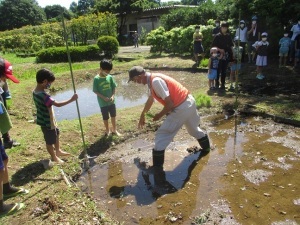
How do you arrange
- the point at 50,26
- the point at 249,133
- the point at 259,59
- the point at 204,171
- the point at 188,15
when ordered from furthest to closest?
the point at 50,26 < the point at 188,15 < the point at 259,59 < the point at 249,133 < the point at 204,171

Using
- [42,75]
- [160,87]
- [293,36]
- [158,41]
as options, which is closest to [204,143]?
[160,87]

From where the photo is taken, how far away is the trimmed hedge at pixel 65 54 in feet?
61.8

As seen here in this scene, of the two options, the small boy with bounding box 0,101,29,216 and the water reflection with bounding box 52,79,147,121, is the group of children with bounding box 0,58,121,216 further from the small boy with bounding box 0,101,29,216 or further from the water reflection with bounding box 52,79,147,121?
the water reflection with bounding box 52,79,147,121

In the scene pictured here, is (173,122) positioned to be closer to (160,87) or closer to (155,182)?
(160,87)

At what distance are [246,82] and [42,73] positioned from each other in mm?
7822

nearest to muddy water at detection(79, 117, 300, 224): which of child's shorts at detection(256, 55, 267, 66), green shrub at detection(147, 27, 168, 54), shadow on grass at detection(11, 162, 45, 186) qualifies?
shadow on grass at detection(11, 162, 45, 186)

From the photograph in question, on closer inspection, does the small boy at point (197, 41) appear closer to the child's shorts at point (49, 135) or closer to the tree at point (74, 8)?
the child's shorts at point (49, 135)

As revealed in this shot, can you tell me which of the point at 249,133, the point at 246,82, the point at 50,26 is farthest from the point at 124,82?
the point at 50,26

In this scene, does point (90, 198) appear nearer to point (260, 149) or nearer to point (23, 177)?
point (23, 177)

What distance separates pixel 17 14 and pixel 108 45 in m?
50.3

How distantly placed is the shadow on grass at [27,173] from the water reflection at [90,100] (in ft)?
10.9

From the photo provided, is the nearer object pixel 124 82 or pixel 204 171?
pixel 204 171

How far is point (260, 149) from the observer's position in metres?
5.55

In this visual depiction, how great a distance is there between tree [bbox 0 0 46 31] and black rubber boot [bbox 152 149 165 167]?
62687 mm
